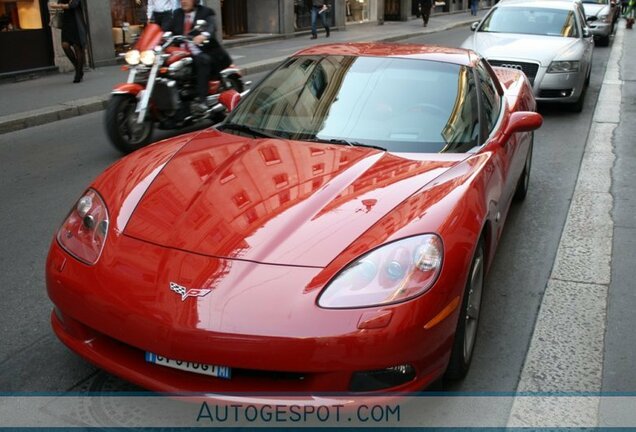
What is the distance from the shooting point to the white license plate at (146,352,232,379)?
2707 mm

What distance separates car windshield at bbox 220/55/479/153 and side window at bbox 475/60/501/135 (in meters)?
0.11

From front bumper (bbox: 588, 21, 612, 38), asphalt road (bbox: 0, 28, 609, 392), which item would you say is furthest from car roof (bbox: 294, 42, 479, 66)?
front bumper (bbox: 588, 21, 612, 38)

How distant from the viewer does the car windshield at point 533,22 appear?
11266 mm

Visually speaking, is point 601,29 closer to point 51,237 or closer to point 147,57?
point 147,57

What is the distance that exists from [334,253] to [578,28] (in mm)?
9885

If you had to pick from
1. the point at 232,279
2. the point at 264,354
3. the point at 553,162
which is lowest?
the point at 553,162

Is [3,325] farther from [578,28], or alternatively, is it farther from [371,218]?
[578,28]

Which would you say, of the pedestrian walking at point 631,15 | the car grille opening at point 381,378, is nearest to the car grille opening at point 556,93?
the car grille opening at point 381,378

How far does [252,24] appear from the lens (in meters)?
22.6

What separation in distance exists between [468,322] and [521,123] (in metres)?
1.57

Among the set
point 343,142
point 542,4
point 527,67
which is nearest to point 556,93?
point 527,67

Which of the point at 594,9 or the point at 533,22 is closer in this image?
the point at 533,22

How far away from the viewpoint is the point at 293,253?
2928mm

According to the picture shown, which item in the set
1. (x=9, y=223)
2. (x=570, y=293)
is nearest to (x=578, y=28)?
(x=570, y=293)
